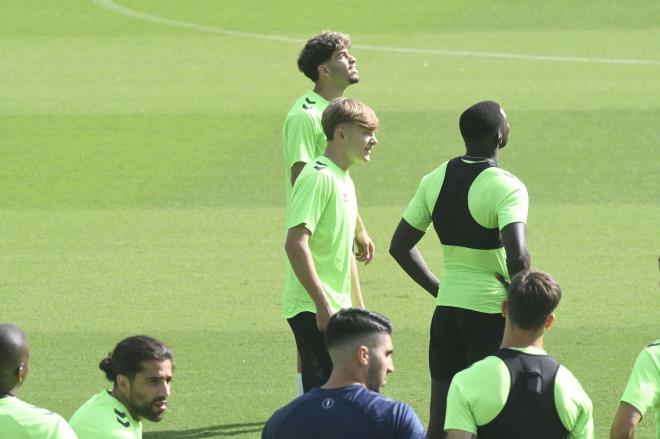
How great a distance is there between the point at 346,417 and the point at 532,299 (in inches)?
35.9

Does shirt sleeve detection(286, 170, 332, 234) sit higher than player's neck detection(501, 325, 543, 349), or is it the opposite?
shirt sleeve detection(286, 170, 332, 234)

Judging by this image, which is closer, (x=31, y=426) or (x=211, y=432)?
(x=31, y=426)

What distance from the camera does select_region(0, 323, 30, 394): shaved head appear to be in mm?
5418

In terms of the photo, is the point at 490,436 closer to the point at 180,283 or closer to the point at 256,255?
the point at 180,283

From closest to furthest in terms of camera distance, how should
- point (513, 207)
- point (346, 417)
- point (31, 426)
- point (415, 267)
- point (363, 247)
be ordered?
point (346, 417) < point (31, 426) < point (513, 207) < point (415, 267) < point (363, 247)

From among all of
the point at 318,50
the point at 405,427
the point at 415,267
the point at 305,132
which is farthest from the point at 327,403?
the point at 318,50

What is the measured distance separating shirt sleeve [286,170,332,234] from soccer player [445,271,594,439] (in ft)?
7.20

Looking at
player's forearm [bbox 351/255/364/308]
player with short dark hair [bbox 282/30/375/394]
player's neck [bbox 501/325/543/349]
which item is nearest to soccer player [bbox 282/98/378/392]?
player's forearm [bbox 351/255/364/308]

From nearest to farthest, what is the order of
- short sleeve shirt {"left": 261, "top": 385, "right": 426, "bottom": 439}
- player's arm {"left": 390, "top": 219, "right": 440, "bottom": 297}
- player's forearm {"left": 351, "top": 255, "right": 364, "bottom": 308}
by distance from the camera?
short sleeve shirt {"left": 261, "top": 385, "right": 426, "bottom": 439} < player's arm {"left": 390, "top": 219, "right": 440, "bottom": 297} < player's forearm {"left": 351, "top": 255, "right": 364, "bottom": 308}

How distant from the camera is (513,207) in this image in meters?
7.05

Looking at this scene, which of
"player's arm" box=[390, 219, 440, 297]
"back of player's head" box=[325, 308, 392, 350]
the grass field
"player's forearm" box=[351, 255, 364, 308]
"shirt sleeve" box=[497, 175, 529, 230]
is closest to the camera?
"back of player's head" box=[325, 308, 392, 350]

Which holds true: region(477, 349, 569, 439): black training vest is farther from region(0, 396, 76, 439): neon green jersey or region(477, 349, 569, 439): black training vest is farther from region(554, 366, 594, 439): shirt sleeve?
region(0, 396, 76, 439): neon green jersey

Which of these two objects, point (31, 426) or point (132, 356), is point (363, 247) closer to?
point (132, 356)

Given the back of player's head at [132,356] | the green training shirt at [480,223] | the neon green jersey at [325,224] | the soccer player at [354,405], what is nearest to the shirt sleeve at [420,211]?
the green training shirt at [480,223]
